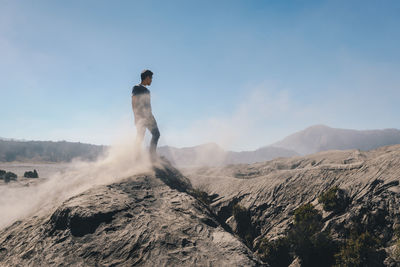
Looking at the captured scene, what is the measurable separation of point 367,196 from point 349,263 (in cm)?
352

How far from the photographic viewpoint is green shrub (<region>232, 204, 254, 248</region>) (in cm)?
1330

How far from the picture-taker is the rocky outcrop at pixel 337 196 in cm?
993

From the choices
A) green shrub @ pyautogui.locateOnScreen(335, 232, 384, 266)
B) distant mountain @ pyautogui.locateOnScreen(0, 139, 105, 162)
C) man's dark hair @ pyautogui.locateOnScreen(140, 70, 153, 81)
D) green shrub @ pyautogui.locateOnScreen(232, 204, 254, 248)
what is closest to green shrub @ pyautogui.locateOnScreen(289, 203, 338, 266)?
green shrub @ pyautogui.locateOnScreen(335, 232, 384, 266)

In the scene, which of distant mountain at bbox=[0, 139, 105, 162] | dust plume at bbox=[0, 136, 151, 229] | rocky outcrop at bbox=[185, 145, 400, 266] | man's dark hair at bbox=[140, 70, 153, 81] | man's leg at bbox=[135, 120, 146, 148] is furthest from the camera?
distant mountain at bbox=[0, 139, 105, 162]

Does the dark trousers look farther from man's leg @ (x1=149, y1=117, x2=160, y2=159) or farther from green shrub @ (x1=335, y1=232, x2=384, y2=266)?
green shrub @ (x1=335, y1=232, x2=384, y2=266)

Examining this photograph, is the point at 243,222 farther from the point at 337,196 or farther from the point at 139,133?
the point at 139,133

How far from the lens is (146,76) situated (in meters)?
10.3

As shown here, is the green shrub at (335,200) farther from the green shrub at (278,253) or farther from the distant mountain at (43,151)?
the distant mountain at (43,151)

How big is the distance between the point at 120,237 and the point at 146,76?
637 centimetres

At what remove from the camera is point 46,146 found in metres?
150

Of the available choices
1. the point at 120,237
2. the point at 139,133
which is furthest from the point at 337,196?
the point at 120,237

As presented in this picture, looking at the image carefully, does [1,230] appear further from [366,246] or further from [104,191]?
[366,246]

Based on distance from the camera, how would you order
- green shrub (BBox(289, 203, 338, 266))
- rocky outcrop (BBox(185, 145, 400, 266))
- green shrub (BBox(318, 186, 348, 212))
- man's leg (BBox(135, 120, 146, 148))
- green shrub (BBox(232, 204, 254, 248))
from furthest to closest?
green shrub (BBox(232, 204, 254, 248))
green shrub (BBox(318, 186, 348, 212))
man's leg (BBox(135, 120, 146, 148))
rocky outcrop (BBox(185, 145, 400, 266))
green shrub (BBox(289, 203, 338, 266))

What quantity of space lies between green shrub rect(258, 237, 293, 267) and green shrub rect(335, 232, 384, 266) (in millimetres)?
2122
